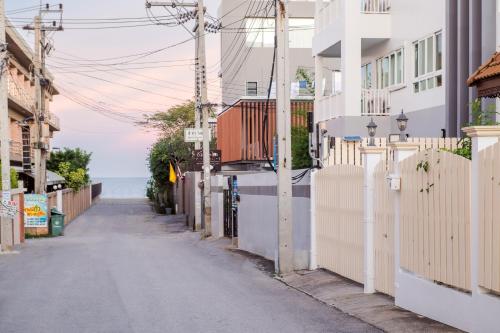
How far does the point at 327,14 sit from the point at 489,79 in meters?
16.0

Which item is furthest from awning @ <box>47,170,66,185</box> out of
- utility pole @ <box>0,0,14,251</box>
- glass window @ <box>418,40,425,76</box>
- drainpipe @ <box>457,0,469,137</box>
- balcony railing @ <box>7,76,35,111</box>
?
drainpipe @ <box>457,0,469,137</box>

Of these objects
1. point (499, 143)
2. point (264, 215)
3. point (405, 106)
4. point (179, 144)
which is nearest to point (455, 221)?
point (499, 143)

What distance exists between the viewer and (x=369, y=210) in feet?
49.5

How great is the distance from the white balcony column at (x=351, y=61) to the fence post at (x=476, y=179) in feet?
54.7

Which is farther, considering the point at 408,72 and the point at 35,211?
the point at 35,211

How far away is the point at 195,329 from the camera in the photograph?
11.8 metres

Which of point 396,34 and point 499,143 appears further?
point 396,34

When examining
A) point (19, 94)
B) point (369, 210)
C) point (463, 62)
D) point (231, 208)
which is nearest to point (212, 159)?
point (231, 208)

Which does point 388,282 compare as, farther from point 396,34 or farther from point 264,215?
point 396,34

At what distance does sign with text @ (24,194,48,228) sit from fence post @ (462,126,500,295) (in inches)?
1345

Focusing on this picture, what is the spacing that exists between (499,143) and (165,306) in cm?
682

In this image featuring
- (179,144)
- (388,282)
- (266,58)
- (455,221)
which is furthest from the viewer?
(179,144)

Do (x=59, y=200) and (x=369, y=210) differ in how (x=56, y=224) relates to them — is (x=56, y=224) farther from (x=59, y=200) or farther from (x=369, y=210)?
(x=369, y=210)

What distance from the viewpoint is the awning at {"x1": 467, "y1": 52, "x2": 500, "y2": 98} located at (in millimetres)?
13984
